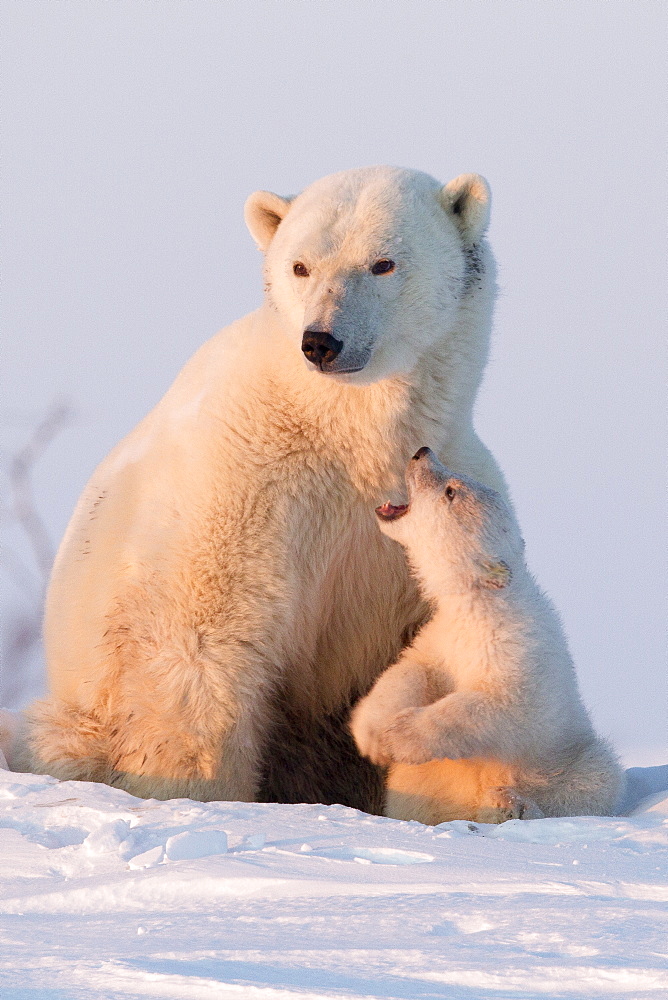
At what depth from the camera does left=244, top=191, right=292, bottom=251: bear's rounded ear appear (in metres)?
5.45

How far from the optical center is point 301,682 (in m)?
5.56

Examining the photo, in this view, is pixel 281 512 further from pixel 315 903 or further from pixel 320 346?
pixel 315 903

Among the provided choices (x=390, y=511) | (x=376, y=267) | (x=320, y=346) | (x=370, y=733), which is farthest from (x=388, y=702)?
(x=376, y=267)

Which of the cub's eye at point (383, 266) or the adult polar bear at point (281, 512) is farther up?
the cub's eye at point (383, 266)

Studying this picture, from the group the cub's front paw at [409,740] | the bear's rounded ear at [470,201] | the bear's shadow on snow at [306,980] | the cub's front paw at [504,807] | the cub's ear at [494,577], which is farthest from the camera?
the bear's rounded ear at [470,201]

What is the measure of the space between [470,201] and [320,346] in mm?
1152

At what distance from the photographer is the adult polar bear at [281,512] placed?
5.06m

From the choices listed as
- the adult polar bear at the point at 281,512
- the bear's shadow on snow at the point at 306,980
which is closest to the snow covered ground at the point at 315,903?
the bear's shadow on snow at the point at 306,980

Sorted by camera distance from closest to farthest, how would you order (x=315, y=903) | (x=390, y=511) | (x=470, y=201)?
1. (x=315, y=903)
2. (x=390, y=511)
3. (x=470, y=201)

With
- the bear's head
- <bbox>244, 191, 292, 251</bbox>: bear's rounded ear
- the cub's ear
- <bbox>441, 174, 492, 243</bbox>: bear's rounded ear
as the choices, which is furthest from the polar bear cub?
<bbox>244, 191, 292, 251</bbox>: bear's rounded ear

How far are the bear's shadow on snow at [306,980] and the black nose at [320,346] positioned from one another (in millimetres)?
2537

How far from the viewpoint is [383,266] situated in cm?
497

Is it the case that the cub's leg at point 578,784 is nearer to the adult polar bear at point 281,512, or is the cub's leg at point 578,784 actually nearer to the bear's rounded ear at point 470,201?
the adult polar bear at point 281,512

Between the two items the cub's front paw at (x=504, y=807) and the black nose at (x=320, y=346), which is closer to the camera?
the black nose at (x=320, y=346)
